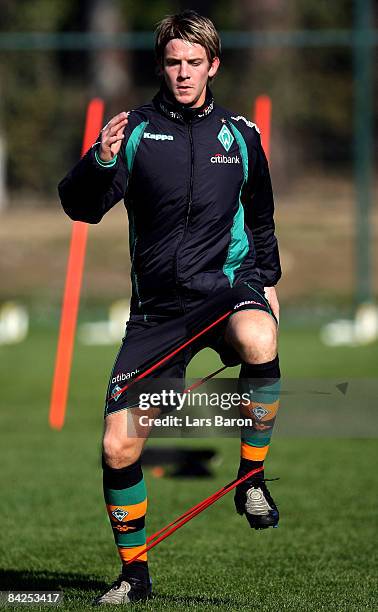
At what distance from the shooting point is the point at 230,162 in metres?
5.70

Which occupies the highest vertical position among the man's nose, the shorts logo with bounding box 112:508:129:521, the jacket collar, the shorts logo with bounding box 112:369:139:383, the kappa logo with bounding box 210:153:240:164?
the man's nose

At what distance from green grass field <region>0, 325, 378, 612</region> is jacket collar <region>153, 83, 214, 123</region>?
1.96 metres

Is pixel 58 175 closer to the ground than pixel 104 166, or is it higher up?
closer to the ground

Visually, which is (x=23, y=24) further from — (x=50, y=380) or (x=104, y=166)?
(x=104, y=166)

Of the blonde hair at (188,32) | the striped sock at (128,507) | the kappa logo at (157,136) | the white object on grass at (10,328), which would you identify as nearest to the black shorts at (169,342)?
the striped sock at (128,507)

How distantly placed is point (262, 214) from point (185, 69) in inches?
28.6

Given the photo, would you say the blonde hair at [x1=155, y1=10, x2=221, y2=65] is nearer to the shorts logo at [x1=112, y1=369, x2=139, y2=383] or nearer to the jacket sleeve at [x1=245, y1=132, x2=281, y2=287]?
the jacket sleeve at [x1=245, y1=132, x2=281, y2=287]

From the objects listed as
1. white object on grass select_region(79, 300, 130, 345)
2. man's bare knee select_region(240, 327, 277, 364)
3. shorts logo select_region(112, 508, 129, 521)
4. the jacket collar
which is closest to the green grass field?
shorts logo select_region(112, 508, 129, 521)

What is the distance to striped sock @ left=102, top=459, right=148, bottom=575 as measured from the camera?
18.9 feet

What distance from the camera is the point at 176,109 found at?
5.68 m

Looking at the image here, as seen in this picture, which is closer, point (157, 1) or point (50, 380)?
point (50, 380)

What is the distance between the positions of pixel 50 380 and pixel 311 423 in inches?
161

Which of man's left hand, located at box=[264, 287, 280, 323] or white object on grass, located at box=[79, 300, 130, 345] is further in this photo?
white object on grass, located at box=[79, 300, 130, 345]

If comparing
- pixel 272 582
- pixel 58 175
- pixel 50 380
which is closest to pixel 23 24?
pixel 58 175
